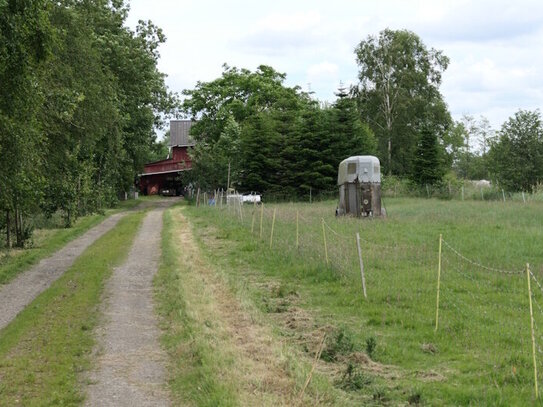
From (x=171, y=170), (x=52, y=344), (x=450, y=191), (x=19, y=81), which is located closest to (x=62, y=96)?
(x=19, y=81)

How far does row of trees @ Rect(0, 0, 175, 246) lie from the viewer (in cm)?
1430

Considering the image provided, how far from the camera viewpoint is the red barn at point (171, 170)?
87.9 m

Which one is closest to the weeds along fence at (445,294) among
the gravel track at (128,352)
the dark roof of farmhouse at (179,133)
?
the gravel track at (128,352)

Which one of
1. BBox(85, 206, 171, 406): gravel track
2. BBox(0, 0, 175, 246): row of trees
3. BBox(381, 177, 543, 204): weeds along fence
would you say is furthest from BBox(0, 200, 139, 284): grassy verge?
BBox(381, 177, 543, 204): weeds along fence

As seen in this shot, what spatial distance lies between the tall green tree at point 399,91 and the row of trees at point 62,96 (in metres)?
24.7

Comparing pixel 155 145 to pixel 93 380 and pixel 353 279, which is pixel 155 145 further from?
pixel 93 380

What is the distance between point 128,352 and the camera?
29.9ft

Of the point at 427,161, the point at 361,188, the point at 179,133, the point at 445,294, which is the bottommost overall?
the point at 445,294

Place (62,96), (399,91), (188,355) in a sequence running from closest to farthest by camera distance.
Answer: (188,355)
(62,96)
(399,91)

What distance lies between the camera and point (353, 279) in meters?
13.9

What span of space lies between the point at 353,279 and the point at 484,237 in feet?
25.6

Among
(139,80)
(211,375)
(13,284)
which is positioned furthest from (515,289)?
(139,80)

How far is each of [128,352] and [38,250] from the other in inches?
579

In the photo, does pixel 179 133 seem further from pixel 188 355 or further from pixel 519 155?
pixel 188 355
